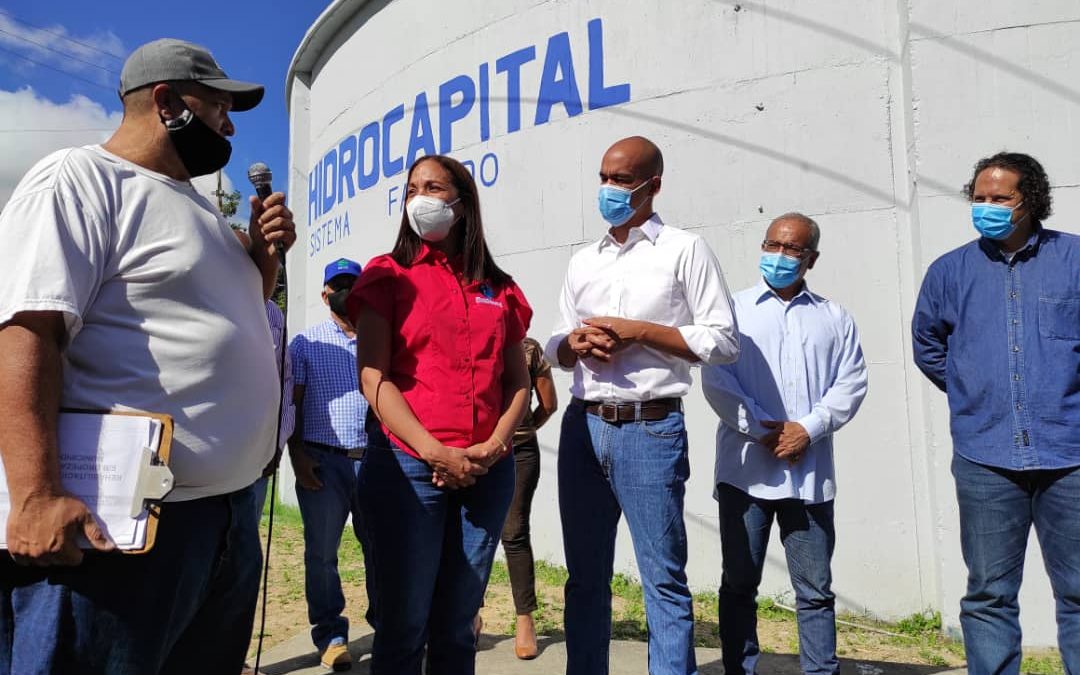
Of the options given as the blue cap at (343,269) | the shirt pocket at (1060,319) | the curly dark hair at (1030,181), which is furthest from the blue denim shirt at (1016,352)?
the blue cap at (343,269)

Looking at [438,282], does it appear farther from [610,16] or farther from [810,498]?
[610,16]

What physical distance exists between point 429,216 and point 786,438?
169 centimetres

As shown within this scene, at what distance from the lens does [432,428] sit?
97.7 inches

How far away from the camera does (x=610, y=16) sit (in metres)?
5.76

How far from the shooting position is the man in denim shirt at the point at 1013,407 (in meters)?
2.83

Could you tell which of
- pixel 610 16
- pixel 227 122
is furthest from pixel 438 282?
pixel 610 16

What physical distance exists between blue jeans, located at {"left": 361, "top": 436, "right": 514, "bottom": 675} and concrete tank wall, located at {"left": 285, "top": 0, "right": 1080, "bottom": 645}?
9.90 feet

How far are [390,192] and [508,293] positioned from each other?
5045 millimetres

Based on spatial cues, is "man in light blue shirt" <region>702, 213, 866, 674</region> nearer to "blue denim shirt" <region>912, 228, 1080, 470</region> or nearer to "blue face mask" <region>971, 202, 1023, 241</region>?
"blue denim shirt" <region>912, 228, 1080, 470</region>

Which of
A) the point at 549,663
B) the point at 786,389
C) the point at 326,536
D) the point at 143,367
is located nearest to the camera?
the point at 143,367

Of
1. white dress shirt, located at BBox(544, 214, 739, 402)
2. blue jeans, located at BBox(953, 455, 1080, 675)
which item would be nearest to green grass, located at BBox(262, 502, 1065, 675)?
blue jeans, located at BBox(953, 455, 1080, 675)

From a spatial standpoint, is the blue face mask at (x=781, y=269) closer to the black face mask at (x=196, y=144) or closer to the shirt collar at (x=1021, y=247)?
the shirt collar at (x=1021, y=247)

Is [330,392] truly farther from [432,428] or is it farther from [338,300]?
[432,428]

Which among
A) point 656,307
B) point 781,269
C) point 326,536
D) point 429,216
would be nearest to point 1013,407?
point 781,269
